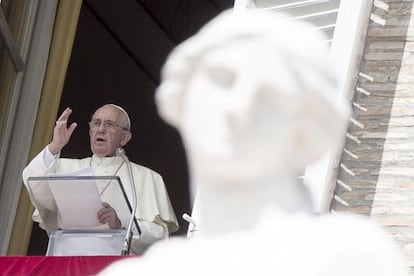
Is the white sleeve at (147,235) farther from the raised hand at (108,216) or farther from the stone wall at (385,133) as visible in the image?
the stone wall at (385,133)

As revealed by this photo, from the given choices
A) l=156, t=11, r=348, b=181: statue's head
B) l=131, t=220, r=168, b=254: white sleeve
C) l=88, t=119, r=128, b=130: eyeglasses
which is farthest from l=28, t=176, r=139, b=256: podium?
l=156, t=11, r=348, b=181: statue's head

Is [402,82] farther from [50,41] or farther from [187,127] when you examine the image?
[187,127]

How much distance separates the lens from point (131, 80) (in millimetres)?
15648

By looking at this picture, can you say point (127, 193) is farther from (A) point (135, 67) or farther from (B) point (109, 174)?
(A) point (135, 67)

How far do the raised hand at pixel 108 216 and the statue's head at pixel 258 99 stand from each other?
17.8 ft

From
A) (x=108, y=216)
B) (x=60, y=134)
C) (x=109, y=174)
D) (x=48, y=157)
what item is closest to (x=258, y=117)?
(x=108, y=216)

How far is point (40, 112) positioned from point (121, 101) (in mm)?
3713

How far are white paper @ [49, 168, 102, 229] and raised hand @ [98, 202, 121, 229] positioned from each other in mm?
22

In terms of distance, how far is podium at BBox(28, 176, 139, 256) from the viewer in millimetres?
7883

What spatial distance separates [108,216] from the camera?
789 centimetres

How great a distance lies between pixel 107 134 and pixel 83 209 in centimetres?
88

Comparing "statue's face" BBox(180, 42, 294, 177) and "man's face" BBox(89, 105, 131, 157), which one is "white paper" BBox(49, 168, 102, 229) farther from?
"statue's face" BBox(180, 42, 294, 177)

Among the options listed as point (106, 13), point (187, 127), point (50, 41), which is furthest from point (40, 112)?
point (187, 127)

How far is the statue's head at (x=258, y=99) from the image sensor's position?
2.43 meters
